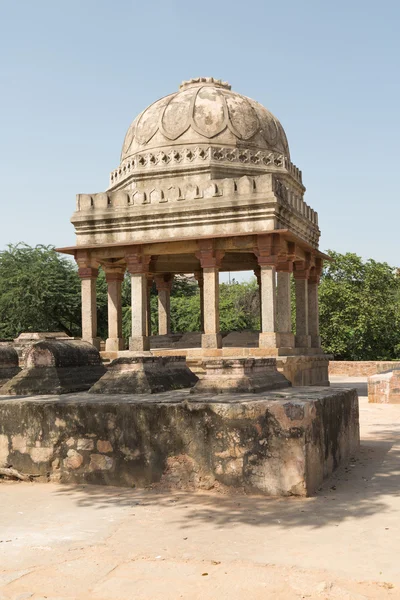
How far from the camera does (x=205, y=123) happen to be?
14.2 metres

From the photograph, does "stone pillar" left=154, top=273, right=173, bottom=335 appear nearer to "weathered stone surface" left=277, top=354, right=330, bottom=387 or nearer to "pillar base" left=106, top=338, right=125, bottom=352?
"pillar base" left=106, top=338, right=125, bottom=352

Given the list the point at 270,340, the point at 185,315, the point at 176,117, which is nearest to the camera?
the point at 270,340

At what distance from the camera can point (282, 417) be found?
5.22 meters

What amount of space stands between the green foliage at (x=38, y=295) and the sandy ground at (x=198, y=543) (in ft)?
61.8

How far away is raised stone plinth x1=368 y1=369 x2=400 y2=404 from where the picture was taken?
1333 centimetres

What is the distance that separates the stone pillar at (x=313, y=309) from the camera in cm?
1508

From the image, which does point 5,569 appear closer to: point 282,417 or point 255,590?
point 255,590

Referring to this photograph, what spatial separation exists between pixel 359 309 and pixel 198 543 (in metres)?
19.8

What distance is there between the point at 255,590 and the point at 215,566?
392 millimetres

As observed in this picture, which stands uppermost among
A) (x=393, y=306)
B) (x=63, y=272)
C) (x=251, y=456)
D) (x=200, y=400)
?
(x=63, y=272)

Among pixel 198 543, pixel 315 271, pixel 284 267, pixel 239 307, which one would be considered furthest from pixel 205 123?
pixel 239 307

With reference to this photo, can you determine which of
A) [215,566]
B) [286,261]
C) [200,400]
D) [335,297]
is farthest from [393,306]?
[215,566]

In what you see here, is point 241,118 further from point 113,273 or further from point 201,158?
point 113,273

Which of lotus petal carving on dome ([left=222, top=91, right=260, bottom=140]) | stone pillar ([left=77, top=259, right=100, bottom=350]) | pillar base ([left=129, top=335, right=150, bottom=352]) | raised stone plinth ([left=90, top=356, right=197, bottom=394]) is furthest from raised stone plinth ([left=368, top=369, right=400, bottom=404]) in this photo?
raised stone plinth ([left=90, top=356, right=197, bottom=394])
